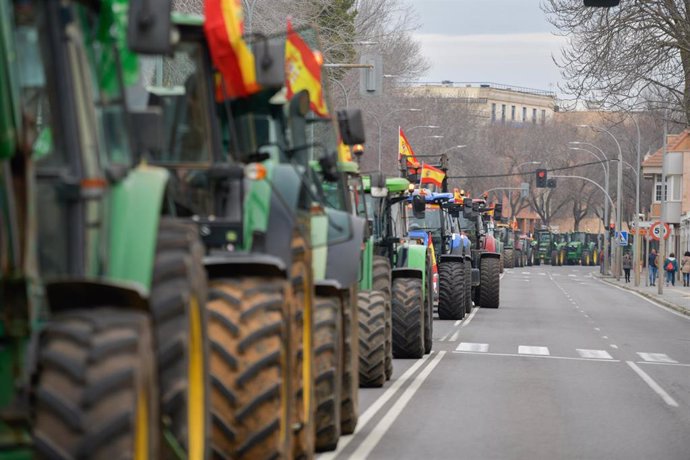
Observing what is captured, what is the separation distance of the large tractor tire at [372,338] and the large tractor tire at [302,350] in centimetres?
641

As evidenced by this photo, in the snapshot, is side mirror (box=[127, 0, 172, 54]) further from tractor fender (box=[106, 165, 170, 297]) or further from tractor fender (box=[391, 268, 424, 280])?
tractor fender (box=[391, 268, 424, 280])

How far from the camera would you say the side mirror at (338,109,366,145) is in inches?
454

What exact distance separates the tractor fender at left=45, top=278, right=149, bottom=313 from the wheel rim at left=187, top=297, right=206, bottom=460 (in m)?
0.96

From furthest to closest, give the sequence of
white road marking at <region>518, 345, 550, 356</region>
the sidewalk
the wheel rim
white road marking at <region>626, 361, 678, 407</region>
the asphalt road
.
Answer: the sidewalk < white road marking at <region>518, 345, 550, 356</region> < white road marking at <region>626, 361, 678, 407</region> < the asphalt road < the wheel rim

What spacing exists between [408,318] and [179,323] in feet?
52.2

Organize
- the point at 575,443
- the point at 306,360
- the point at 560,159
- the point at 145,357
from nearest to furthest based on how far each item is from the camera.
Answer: the point at 145,357 < the point at 306,360 < the point at 575,443 < the point at 560,159

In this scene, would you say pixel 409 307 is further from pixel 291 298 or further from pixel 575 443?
pixel 291 298

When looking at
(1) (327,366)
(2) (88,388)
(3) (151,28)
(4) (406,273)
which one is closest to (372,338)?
(4) (406,273)

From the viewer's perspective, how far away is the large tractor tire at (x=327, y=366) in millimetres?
11109

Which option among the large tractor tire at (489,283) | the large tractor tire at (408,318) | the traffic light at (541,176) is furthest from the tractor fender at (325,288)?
the traffic light at (541,176)

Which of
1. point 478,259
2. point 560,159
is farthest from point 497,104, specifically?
point 478,259

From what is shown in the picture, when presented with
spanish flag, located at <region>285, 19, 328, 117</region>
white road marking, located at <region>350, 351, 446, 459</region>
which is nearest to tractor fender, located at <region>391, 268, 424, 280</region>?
white road marking, located at <region>350, 351, 446, 459</region>

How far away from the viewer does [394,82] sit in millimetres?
89375

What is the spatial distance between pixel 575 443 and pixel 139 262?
756 centimetres
